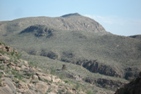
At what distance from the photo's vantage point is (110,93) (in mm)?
65438

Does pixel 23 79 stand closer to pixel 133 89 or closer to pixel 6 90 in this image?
pixel 6 90

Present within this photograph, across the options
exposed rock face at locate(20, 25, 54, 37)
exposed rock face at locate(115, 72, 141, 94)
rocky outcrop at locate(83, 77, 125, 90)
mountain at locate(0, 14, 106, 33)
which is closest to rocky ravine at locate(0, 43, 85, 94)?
exposed rock face at locate(115, 72, 141, 94)

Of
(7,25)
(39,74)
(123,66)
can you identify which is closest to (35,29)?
(7,25)

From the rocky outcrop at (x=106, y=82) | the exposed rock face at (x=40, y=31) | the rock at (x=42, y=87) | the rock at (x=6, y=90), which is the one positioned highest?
the exposed rock face at (x=40, y=31)

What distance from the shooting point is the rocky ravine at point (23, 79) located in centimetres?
3322

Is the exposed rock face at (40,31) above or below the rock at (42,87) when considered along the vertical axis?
above

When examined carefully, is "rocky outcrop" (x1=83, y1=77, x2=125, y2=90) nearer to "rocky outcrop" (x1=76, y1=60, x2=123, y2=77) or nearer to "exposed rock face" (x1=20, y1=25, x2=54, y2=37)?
"rocky outcrop" (x1=76, y1=60, x2=123, y2=77)

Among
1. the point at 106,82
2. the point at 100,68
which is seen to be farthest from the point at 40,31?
the point at 106,82

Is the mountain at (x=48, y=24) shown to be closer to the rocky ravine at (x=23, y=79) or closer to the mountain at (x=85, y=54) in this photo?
the mountain at (x=85, y=54)

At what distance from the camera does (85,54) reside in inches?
3954

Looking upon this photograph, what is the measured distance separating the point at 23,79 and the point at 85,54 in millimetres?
65459

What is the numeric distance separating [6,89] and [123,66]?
64086 mm

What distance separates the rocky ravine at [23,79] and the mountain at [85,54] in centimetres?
2682

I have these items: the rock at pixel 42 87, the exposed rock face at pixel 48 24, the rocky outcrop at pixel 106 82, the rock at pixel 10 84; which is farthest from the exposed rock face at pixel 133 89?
the exposed rock face at pixel 48 24
